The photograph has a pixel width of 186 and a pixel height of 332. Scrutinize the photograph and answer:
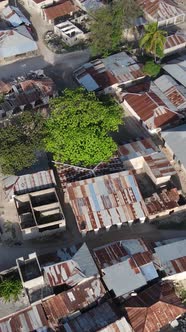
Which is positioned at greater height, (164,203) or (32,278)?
(164,203)

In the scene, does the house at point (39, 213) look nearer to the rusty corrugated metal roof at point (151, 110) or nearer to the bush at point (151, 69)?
the rusty corrugated metal roof at point (151, 110)

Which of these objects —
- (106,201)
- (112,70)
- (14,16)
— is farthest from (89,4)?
(106,201)

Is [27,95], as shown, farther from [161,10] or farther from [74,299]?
[74,299]

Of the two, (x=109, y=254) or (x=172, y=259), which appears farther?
(x=109, y=254)

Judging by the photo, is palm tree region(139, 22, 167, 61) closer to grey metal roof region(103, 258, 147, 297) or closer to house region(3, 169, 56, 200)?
house region(3, 169, 56, 200)

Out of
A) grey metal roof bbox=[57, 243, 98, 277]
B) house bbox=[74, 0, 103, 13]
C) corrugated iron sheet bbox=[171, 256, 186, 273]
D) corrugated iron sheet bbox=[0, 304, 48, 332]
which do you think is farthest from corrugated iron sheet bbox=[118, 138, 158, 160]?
house bbox=[74, 0, 103, 13]

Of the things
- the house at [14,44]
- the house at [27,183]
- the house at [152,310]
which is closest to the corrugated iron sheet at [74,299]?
the house at [152,310]

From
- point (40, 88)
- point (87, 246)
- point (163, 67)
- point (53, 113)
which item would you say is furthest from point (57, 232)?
point (163, 67)

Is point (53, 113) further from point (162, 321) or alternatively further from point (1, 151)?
point (162, 321)
